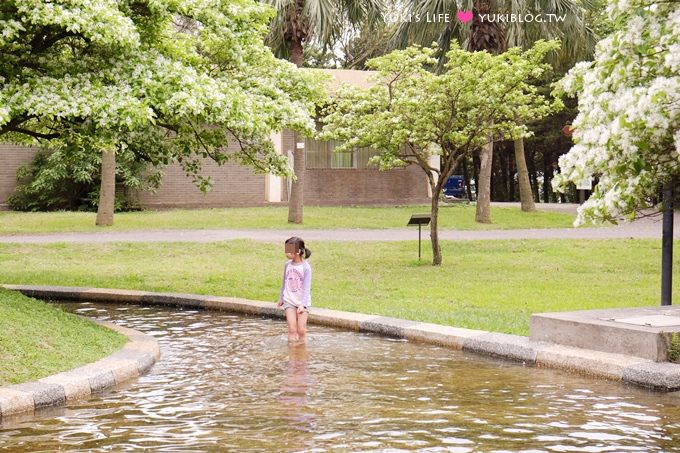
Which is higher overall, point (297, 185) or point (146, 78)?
point (146, 78)

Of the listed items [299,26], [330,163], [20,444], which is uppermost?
[299,26]

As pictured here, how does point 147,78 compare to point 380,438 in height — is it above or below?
above

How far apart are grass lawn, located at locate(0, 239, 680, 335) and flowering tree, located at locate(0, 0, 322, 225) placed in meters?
2.45

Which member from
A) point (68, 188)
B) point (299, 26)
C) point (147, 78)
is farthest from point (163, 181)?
point (147, 78)

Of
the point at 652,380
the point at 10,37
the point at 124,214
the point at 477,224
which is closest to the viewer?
the point at 652,380

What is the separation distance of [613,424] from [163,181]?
28.5 m

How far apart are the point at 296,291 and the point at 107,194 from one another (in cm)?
1702

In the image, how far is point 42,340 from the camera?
944 cm

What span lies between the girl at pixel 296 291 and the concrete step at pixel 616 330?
7.77ft

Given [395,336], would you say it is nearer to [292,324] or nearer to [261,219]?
[292,324]

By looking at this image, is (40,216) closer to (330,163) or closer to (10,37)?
(330,163)

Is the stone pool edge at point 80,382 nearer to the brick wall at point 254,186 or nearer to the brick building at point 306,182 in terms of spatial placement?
the brick building at point 306,182

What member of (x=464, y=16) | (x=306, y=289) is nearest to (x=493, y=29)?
(x=464, y=16)

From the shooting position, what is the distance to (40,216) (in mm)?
29375
